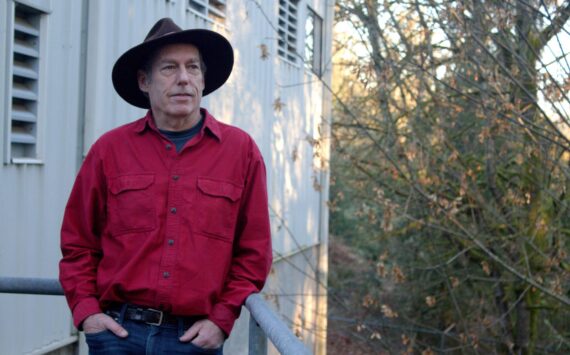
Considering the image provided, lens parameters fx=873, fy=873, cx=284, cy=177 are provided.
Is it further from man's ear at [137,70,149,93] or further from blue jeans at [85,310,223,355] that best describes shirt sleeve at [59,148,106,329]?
man's ear at [137,70,149,93]

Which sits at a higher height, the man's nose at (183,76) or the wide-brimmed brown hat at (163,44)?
the wide-brimmed brown hat at (163,44)

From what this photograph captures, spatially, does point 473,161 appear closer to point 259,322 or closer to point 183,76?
point 183,76

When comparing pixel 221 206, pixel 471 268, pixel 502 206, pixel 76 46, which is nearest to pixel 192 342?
pixel 221 206

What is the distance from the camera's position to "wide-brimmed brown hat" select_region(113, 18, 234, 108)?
3.13 m

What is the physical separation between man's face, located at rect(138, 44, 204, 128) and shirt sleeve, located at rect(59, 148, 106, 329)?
30cm

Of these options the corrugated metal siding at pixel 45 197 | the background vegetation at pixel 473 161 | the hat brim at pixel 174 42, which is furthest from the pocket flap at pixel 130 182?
the background vegetation at pixel 473 161

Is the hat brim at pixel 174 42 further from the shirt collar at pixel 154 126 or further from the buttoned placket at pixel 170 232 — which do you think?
the buttoned placket at pixel 170 232

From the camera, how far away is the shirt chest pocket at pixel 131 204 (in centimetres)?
299

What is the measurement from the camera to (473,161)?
1010 centimetres

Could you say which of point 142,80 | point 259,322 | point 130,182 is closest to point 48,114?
point 142,80

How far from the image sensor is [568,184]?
789 centimetres

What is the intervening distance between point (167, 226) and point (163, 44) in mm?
668

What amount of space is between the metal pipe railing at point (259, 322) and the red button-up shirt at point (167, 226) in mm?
120

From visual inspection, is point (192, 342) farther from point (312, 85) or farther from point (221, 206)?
point (312, 85)
